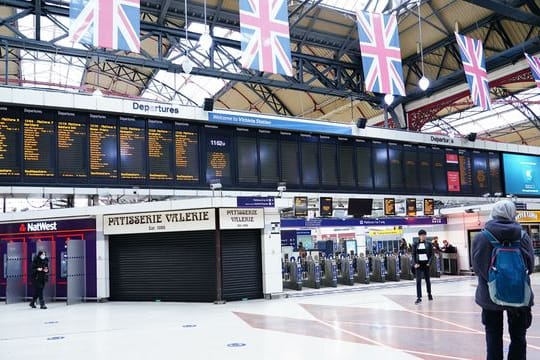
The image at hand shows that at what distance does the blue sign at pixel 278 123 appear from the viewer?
43.9 feet

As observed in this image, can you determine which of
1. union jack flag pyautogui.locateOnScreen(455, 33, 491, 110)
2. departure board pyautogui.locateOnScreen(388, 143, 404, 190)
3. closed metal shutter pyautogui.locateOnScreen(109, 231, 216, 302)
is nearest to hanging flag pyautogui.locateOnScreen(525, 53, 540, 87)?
union jack flag pyautogui.locateOnScreen(455, 33, 491, 110)

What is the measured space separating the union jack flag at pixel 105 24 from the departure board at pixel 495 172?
43.9ft

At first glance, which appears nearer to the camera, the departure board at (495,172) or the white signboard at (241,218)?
the white signboard at (241,218)

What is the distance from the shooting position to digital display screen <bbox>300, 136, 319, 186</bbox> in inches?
575

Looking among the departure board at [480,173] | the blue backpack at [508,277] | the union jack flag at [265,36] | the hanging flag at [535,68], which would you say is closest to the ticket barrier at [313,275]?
the departure board at [480,173]

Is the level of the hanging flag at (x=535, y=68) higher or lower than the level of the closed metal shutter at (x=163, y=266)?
higher

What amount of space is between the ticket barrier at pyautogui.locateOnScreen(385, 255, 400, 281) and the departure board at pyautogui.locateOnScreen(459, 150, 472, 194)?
3.33 m

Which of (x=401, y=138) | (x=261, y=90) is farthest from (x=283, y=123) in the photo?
(x=261, y=90)

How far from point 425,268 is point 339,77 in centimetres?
1099

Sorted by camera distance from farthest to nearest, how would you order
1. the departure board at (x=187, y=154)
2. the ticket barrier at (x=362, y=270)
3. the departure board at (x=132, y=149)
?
the ticket barrier at (x=362, y=270), the departure board at (x=187, y=154), the departure board at (x=132, y=149)

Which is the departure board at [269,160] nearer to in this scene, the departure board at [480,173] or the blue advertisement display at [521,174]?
the departure board at [480,173]

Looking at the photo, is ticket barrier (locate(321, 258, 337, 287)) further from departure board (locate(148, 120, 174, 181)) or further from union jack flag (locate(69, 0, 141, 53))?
union jack flag (locate(69, 0, 141, 53))

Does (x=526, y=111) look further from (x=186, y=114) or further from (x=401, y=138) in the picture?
(x=186, y=114)

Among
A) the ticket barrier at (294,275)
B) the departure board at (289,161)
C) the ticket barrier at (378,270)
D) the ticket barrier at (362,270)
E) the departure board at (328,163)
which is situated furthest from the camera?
the ticket barrier at (378,270)
